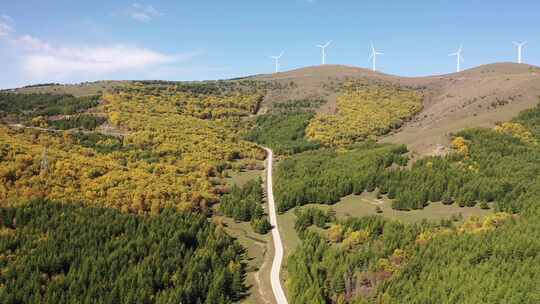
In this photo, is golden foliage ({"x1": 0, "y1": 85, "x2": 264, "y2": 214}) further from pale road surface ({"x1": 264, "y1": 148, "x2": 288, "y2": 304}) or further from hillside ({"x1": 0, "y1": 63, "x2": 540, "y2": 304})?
pale road surface ({"x1": 264, "y1": 148, "x2": 288, "y2": 304})

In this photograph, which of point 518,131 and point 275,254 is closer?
point 275,254

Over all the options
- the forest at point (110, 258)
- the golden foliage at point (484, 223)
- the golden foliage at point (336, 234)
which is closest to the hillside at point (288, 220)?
the forest at point (110, 258)

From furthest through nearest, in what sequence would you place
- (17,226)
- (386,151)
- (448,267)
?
(386,151) < (17,226) < (448,267)

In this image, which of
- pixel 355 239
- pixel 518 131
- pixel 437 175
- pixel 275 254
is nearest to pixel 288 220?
pixel 275 254

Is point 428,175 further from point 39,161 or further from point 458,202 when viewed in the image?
point 39,161

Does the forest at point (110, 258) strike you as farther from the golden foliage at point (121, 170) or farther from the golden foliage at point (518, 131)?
the golden foliage at point (518, 131)

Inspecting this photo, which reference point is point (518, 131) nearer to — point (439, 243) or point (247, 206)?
point (439, 243)

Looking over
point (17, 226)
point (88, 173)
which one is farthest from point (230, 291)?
point (88, 173)
